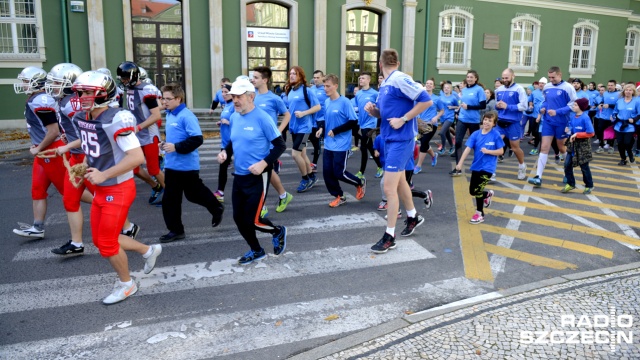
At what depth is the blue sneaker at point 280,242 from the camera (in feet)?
18.1

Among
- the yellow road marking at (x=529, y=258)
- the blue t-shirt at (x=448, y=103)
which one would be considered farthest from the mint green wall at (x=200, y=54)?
the yellow road marking at (x=529, y=258)

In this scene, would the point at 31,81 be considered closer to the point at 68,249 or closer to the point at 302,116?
the point at 68,249

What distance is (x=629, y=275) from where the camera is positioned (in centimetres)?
497

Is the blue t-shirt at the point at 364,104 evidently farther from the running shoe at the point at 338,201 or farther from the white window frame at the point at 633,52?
the white window frame at the point at 633,52

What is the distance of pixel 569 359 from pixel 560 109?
6.70 metres

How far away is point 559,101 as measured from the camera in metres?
9.21

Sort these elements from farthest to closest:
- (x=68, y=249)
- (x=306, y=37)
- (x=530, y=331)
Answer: (x=306, y=37) → (x=68, y=249) → (x=530, y=331)

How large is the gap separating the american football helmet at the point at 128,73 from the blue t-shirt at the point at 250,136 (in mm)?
2676

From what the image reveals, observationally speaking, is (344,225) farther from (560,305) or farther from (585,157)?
(585,157)

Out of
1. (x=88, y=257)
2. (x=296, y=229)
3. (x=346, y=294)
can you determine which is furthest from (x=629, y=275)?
(x=88, y=257)

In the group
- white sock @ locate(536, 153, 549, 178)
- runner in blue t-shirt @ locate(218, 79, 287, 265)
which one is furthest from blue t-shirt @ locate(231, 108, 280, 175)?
white sock @ locate(536, 153, 549, 178)

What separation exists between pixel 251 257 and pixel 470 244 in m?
2.63

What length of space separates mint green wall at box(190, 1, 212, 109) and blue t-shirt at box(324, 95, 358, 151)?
11.8m

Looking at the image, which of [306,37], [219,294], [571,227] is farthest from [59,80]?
[306,37]
